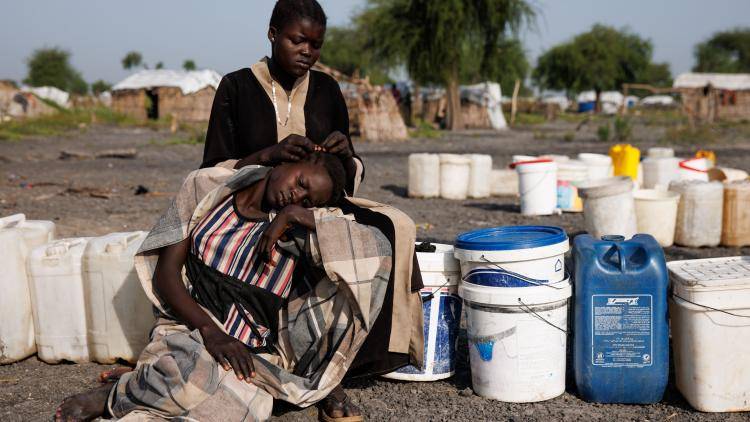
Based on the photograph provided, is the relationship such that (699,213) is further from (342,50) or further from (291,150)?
(342,50)

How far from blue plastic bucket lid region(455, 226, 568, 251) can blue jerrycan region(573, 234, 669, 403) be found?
5.3 inches

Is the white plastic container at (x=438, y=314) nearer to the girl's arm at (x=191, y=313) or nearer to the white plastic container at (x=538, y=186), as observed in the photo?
the girl's arm at (x=191, y=313)

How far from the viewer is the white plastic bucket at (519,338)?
2.81 meters

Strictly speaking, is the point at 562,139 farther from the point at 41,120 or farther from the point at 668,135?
the point at 41,120

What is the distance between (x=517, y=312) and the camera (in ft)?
9.21

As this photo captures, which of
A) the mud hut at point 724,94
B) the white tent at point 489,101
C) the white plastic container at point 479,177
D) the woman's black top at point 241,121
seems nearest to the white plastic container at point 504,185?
the white plastic container at point 479,177

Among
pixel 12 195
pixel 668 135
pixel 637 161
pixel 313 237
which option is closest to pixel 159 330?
pixel 313 237

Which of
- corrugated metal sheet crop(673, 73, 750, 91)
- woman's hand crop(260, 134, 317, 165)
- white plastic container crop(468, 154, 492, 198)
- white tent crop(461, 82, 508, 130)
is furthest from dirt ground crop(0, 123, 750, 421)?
corrugated metal sheet crop(673, 73, 750, 91)

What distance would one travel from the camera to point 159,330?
2766mm

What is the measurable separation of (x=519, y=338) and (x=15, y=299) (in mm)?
2362

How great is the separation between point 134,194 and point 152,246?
6864 mm

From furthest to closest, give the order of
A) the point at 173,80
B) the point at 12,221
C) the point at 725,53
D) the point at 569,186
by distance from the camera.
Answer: the point at 725,53 → the point at 173,80 → the point at 569,186 → the point at 12,221

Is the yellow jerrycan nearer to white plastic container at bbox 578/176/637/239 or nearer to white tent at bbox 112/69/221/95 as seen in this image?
white plastic container at bbox 578/176/637/239

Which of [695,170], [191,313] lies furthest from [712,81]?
[191,313]
